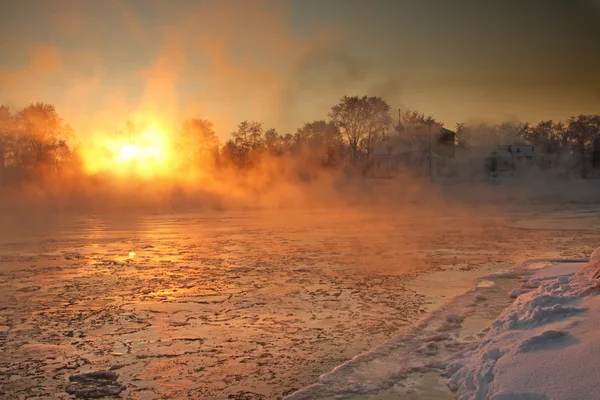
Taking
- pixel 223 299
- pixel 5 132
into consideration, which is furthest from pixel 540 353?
pixel 5 132

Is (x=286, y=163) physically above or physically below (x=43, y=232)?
above

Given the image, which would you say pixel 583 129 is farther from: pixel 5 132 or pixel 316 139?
pixel 5 132

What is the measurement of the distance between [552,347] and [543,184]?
40105mm

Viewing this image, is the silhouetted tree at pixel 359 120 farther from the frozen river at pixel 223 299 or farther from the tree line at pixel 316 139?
the frozen river at pixel 223 299

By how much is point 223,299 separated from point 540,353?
15.5ft

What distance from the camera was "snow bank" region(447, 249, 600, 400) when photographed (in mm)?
4230

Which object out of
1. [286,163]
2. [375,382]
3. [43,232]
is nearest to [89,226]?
[43,232]

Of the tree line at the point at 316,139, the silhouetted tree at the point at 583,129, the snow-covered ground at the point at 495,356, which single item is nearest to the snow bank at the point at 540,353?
the snow-covered ground at the point at 495,356

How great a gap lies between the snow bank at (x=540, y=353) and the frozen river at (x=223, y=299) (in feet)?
4.24

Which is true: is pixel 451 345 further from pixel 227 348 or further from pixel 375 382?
pixel 227 348

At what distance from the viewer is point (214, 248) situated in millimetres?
14289

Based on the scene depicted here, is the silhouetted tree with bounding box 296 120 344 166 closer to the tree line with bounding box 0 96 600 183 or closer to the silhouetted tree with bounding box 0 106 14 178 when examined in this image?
the tree line with bounding box 0 96 600 183

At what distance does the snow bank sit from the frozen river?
4.24 ft

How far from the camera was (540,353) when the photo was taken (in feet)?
15.8
